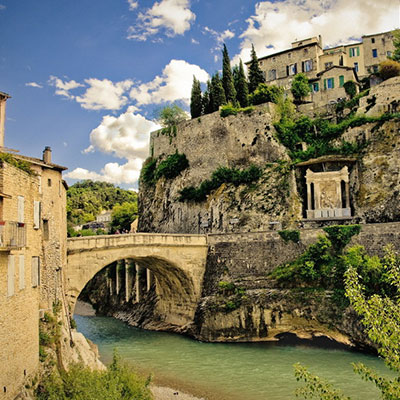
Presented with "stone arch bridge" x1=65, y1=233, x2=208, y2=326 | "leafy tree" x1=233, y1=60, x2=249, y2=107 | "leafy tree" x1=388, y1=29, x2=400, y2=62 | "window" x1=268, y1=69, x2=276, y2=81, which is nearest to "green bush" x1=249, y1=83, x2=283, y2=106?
"leafy tree" x1=233, y1=60, x2=249, y2=107

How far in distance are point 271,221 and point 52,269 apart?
2343cm

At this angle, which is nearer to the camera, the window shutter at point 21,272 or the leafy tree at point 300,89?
the window shutter at point 21,272

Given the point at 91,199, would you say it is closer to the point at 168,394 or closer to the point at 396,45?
the point at 396,45

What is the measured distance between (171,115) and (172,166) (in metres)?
11.4

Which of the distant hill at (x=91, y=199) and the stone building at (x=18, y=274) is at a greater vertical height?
the distant hill at (x=91, y=199)

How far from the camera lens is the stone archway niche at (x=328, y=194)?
39.2 metres

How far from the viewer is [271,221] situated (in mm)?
39875

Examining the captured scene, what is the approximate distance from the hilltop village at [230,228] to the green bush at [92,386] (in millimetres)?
818

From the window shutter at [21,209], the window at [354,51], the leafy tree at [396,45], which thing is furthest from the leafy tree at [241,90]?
the window shutter at [21,209]

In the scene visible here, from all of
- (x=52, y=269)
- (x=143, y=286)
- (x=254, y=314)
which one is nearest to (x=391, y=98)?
(x=254, y=314)

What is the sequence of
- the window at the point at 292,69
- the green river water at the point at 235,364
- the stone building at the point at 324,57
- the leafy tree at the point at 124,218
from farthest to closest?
the leafy tree at the point at 124,218 → the window at the point at 292,69 → the stone building at the point at 324,57 → the green river water at the point at 235,364

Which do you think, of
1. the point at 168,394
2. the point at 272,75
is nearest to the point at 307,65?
the point at 272,75

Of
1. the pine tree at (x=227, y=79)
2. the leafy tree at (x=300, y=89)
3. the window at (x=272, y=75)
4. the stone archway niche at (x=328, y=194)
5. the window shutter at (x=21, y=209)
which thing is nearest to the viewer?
the window shutter at (x=21, y=209)

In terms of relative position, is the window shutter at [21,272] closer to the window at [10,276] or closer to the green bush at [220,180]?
the window at [10,276]
